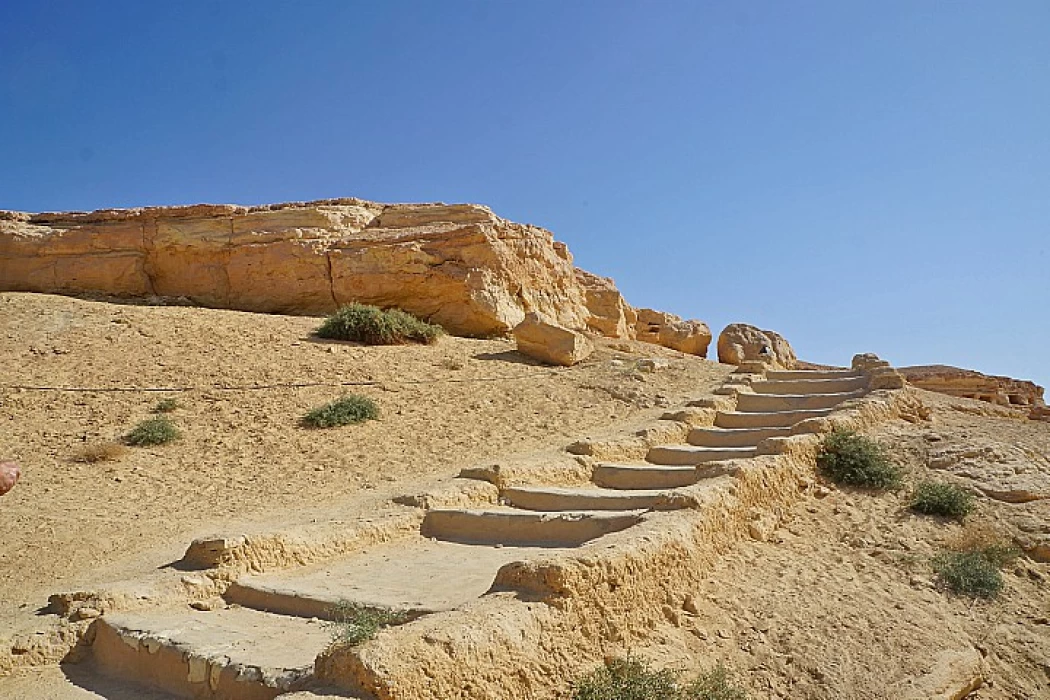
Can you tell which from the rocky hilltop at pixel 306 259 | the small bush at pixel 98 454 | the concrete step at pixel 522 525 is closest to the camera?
the concrete step at pixel 522 525

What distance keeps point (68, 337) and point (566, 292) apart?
10104 millimetres

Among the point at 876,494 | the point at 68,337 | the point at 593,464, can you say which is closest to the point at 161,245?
the point at 68,337

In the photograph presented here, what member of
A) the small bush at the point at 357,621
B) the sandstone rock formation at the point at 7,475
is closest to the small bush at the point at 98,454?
the small bush at the point at 357,621

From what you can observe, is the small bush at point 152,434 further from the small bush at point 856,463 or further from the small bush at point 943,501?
the small bush at point 943,501

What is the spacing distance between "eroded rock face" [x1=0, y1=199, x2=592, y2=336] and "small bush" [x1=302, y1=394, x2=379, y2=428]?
511 centimetres

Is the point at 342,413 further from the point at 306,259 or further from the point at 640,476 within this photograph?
the point at 306,259

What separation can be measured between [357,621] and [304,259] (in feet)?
43.0

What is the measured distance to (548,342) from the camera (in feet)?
45.5

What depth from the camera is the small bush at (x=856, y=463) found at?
7168mm

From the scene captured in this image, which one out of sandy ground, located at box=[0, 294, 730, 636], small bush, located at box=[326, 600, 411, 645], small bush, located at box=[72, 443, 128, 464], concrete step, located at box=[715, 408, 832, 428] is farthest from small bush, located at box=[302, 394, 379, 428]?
small bush, located at box=[326, 600, 411, 645]

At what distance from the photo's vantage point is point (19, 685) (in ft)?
15.0

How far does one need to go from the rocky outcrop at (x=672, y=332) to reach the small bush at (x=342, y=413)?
11751 mm

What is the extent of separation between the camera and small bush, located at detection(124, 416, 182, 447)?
31.8 ft

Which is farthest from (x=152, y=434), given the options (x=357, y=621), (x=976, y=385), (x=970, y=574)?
(x=976, y=385)
